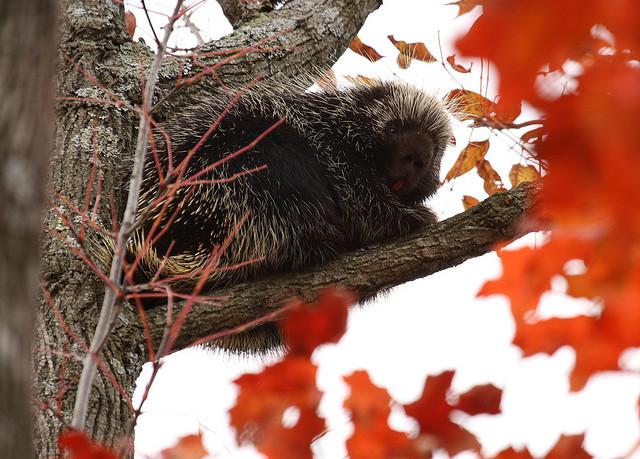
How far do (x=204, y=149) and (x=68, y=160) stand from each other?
2.25ft

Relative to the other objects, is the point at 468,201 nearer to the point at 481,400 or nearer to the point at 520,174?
the point at 520,174

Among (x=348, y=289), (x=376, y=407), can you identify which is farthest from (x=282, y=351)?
(x=376, y=407)

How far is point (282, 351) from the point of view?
4352 mm

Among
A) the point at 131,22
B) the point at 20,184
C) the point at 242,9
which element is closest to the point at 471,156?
the point at 242,9

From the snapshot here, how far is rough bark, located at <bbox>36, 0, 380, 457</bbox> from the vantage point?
2682 millimetres

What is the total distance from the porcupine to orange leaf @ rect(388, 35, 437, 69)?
0.47ft

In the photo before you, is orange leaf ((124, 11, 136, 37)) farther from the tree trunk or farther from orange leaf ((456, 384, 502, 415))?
the tree trunk

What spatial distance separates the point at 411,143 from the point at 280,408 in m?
A: 2.49

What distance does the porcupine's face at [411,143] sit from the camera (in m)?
4.55

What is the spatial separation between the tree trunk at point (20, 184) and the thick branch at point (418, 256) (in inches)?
89.0

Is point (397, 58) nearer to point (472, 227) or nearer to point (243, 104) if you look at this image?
point (243, 104)

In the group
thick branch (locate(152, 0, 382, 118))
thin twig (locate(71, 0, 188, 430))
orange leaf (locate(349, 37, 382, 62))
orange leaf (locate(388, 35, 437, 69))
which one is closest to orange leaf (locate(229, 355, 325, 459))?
thin twig (locate(71, 0, 188, 430))

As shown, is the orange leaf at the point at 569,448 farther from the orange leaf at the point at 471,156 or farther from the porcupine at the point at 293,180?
the orange leaf at the point at 471,156

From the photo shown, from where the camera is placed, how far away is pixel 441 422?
7.10 feet
